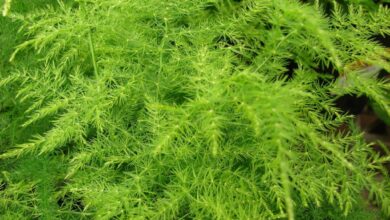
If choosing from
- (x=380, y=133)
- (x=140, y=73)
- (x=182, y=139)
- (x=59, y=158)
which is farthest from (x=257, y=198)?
(x=380, y=133)

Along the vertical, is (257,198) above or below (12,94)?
below

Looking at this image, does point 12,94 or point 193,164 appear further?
A: point 12,94

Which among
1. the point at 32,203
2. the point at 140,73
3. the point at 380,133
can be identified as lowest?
the point at 380,133

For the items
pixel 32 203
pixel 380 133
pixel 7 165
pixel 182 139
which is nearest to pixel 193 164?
pixel 182 139

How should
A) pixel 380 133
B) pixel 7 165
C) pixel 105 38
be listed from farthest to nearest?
pixel 380 133 → pixel 7 165 → pixel 105 38

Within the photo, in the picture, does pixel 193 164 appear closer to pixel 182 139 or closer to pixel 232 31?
pixel 182 139

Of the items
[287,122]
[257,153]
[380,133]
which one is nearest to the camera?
[287,122]
